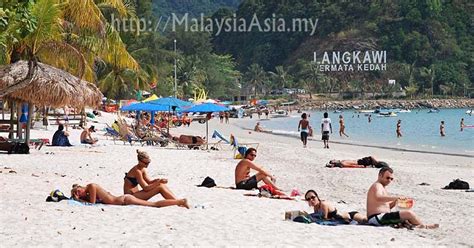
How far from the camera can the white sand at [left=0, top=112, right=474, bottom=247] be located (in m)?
6.68

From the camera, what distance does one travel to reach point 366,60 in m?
140

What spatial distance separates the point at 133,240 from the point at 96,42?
11844 millimetres

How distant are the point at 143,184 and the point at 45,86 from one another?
17.4ft

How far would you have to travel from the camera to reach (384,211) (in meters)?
7.79

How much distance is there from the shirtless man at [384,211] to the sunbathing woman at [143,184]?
88.9 inches

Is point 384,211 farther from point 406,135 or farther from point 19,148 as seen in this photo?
point 406,135

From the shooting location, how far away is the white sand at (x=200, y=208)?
6676mm

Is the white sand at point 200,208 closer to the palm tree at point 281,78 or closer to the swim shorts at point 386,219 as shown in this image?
the swim shorts at point 386,219

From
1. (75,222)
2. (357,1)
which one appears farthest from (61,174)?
(357,1)

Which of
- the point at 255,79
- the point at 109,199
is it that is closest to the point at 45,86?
the point at 109,199

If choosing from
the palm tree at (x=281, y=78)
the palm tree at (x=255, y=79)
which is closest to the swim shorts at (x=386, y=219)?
the palm tree at (x=255, y=79)

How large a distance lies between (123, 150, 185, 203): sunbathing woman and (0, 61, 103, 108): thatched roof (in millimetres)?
4903

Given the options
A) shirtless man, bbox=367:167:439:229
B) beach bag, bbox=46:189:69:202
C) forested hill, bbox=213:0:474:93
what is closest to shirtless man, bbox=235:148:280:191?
shirtless man, bbox=367:167:439:229

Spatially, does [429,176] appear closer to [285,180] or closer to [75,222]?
[285,180]
